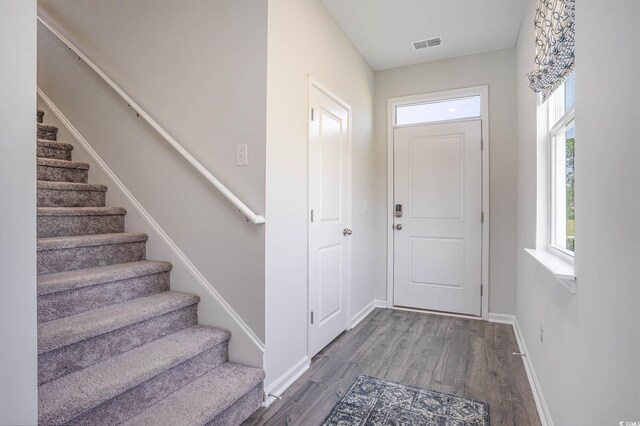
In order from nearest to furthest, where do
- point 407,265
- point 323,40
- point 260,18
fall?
point 260,18 < point 323,40 < point 407,265

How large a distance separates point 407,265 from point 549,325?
6.96 feet

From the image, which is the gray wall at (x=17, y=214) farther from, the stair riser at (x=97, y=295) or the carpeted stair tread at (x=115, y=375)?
the stair riser at (x=97, y=295)

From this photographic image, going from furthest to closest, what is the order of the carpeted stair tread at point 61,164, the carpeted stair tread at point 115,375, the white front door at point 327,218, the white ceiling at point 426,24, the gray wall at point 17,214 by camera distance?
the white ceiling at point 426,24, the white front door at point 327,218, the carpeted stair tread at point 61,164, the carpeted stair tread at point 115,375, the gray wall at point 17,214

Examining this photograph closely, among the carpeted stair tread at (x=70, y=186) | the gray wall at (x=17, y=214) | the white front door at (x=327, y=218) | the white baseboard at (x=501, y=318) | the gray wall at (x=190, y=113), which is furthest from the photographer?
the white baseboard at (x=501, y=318)

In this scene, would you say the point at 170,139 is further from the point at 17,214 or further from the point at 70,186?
the point at 17,214

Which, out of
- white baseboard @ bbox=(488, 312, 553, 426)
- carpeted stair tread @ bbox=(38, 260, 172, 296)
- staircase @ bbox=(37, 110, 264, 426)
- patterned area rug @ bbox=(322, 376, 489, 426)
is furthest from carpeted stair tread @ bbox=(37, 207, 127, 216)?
white baseboard @ bbox=(488, 312, 553, 426)

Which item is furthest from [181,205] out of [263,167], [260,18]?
[260,18]

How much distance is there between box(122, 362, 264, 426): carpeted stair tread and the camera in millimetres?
1547

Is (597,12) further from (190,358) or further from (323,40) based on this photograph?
(190,358)

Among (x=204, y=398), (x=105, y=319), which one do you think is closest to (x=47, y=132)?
(x=105, y=319)

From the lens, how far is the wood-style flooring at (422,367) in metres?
1.97

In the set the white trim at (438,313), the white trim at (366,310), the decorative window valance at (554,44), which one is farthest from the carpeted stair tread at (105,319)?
the white trim at (438,313)

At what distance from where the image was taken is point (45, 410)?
4.18 feet

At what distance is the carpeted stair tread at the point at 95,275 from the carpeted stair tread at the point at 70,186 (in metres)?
0.70
